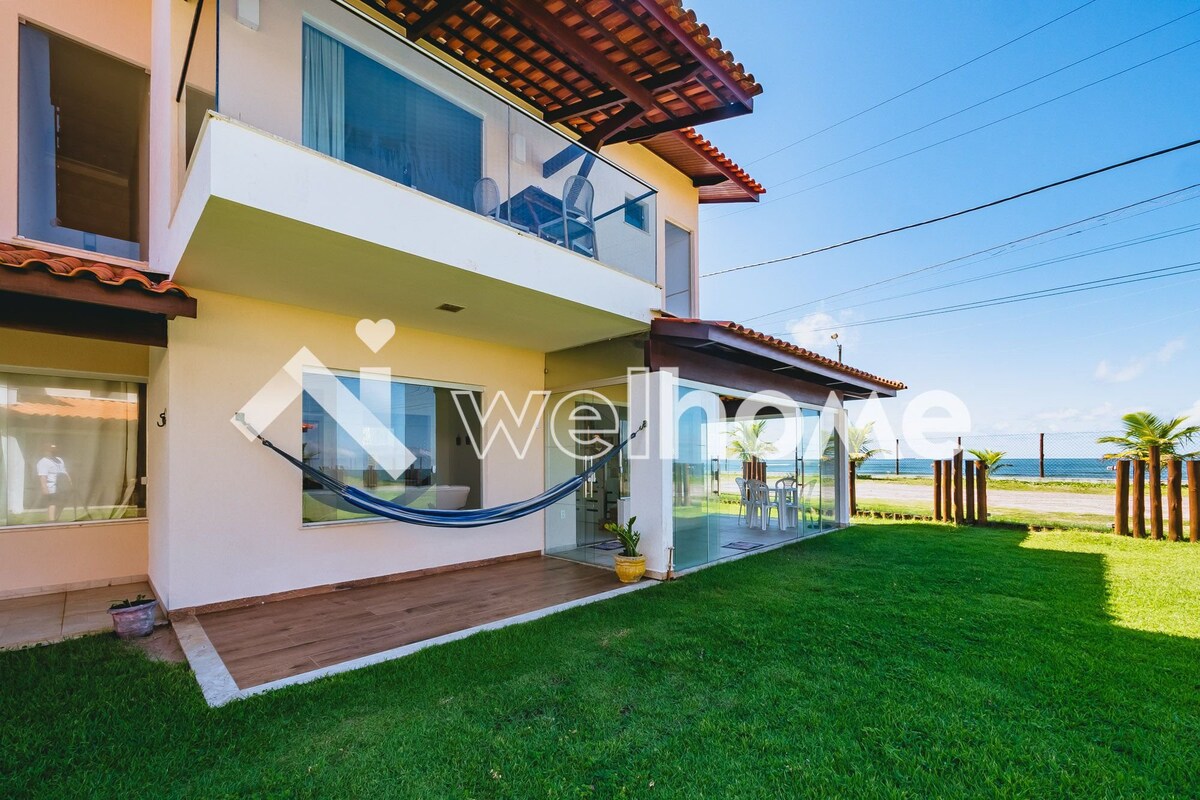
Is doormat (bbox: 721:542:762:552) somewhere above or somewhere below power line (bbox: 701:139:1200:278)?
below

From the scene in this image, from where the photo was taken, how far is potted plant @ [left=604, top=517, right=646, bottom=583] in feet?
16.3

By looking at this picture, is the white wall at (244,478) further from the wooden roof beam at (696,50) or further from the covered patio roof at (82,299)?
the wooden roof beam at (696,50)

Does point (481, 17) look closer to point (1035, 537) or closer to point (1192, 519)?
point (1035, 537)

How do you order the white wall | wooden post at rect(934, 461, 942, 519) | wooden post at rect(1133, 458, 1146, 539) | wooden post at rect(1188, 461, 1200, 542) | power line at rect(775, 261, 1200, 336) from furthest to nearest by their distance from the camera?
power line at rect(775, 261, 1200, 336) → wooden post at rect(934, 461, 942, 519) → wooden post at rect(1133, 458, 1146, 539) → wooden post at rect(1188, 461, 1200, 542) → the white wall

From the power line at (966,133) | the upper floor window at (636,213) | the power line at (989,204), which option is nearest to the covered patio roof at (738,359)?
the upper floor window at (636,213)

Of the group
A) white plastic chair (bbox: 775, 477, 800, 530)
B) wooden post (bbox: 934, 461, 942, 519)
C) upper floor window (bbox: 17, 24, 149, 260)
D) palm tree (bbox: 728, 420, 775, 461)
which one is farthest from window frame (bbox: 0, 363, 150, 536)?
wooden post (bbox: 934, 461, 942, 519)

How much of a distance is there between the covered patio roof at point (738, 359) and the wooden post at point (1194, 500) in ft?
12.3

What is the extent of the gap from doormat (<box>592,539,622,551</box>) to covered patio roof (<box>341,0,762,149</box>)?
464 cm

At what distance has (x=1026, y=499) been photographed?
42.0 feet

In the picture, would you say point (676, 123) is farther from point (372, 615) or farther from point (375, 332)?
point (372, 615)

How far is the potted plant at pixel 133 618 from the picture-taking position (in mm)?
3443

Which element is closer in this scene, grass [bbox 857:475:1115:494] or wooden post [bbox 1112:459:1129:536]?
wooden post [bbox 1112:459:1129:536]

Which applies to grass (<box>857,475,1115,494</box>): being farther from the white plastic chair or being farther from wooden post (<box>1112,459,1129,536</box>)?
the white plastic chair

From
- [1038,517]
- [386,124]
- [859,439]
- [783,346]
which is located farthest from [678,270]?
[859,439]
